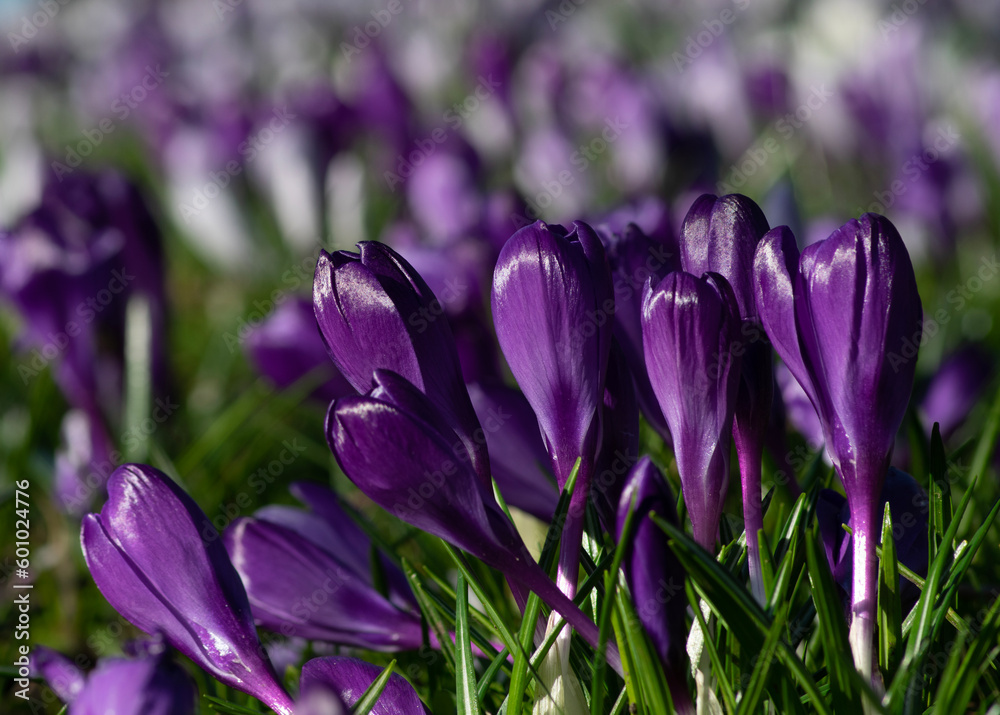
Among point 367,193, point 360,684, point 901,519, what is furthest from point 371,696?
point 367,193

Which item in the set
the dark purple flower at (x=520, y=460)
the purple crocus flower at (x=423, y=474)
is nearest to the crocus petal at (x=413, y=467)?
the purple crocus flower at (x=423, y=474)

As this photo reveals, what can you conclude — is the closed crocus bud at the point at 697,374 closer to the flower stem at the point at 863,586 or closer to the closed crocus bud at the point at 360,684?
the flower stem at the point at 863,586

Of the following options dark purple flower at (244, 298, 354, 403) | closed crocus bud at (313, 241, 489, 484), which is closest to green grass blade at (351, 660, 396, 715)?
closed crocus bud at (313, 241, 489, 484)

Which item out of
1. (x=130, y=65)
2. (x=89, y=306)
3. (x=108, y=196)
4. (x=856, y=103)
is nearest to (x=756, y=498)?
(x=89, y=306)

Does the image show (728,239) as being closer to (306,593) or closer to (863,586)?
(863,586)

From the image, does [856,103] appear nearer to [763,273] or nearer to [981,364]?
[981,364]
